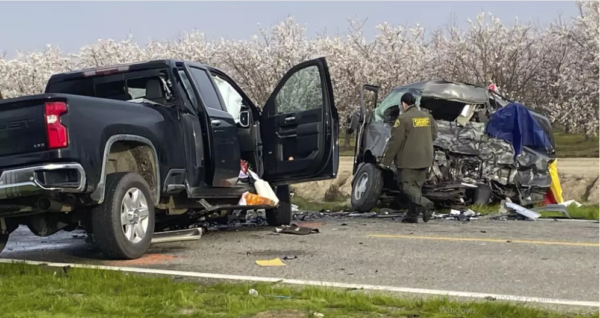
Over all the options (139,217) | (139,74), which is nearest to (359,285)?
(139,217)

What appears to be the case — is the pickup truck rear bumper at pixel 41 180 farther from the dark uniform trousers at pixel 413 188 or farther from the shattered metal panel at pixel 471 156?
the shattered metal panel at pixel 471 156

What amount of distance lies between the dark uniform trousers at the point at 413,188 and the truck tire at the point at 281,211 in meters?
1.62

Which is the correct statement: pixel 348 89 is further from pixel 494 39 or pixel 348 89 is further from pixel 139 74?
pixel 139 74

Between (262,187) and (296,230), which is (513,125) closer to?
(296,230)

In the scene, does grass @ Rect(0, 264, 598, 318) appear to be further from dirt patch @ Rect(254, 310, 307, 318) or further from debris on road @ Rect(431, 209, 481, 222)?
debris on road @ Rect(431, 209, 481, 222)

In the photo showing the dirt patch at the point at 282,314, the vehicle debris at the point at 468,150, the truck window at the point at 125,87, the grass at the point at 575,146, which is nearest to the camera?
the dirt patch at the point at 282,314

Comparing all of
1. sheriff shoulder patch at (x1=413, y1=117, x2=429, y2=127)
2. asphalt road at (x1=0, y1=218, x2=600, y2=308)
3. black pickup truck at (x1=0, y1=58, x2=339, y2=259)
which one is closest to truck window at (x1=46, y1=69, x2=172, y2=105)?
black pickup truck at (x1=0, y1=58, x2=339, y2=259)

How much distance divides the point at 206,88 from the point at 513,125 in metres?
5.90

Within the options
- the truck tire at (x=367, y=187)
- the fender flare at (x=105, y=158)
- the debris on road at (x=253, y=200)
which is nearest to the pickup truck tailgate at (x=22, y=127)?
the fender flare at (x=105, y=158)

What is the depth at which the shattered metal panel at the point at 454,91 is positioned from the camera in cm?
1211

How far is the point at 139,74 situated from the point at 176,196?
4.34 feet

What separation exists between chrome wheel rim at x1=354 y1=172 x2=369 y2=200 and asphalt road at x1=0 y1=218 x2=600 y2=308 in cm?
211

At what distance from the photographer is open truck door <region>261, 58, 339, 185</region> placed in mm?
8703

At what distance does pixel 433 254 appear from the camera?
698 cm
